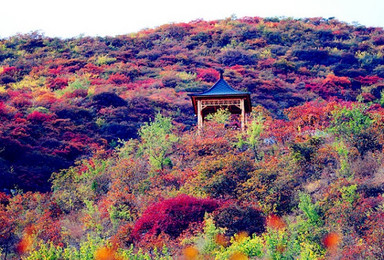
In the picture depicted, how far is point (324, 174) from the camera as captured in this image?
1916 cm

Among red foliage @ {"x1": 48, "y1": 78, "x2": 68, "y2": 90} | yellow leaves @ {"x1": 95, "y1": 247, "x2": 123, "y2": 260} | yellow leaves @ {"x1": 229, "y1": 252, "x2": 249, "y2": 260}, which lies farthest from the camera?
red foliage @ {"x1": 48, "y1": 78, "x2": 68, "y2": 90}

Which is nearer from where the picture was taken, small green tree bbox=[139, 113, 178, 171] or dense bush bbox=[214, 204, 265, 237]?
dense bush bbox=[214, 204, 265, 237]

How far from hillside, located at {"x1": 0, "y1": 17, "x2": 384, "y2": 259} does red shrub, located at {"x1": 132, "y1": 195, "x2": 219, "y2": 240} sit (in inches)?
1.6

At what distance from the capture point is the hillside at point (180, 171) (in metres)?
15.4

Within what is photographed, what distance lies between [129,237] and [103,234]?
1280mm

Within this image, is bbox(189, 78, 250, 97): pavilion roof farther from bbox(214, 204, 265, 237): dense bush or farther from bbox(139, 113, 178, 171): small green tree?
bbox(214, 204, 265, 237): dense bush

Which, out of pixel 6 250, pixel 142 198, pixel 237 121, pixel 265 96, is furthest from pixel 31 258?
pixel 265 96

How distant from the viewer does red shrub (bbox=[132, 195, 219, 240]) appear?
16625mm

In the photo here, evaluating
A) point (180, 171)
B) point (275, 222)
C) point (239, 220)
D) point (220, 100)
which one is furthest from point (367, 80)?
point (239, 220)

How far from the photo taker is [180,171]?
69.2 ft

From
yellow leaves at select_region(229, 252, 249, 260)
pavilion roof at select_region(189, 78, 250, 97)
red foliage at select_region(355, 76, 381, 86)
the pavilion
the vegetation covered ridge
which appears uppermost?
pavilion roof at select_region(189, 78, 250, 97)

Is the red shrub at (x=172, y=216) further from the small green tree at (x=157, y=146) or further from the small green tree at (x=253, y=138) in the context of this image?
the small green tree at (x=253, y=138)

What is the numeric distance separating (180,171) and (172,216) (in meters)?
4.21

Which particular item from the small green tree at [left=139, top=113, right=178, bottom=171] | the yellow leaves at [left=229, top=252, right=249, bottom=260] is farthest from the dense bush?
the small green tree at [left=139, top=113, right=178, bottom=171]
